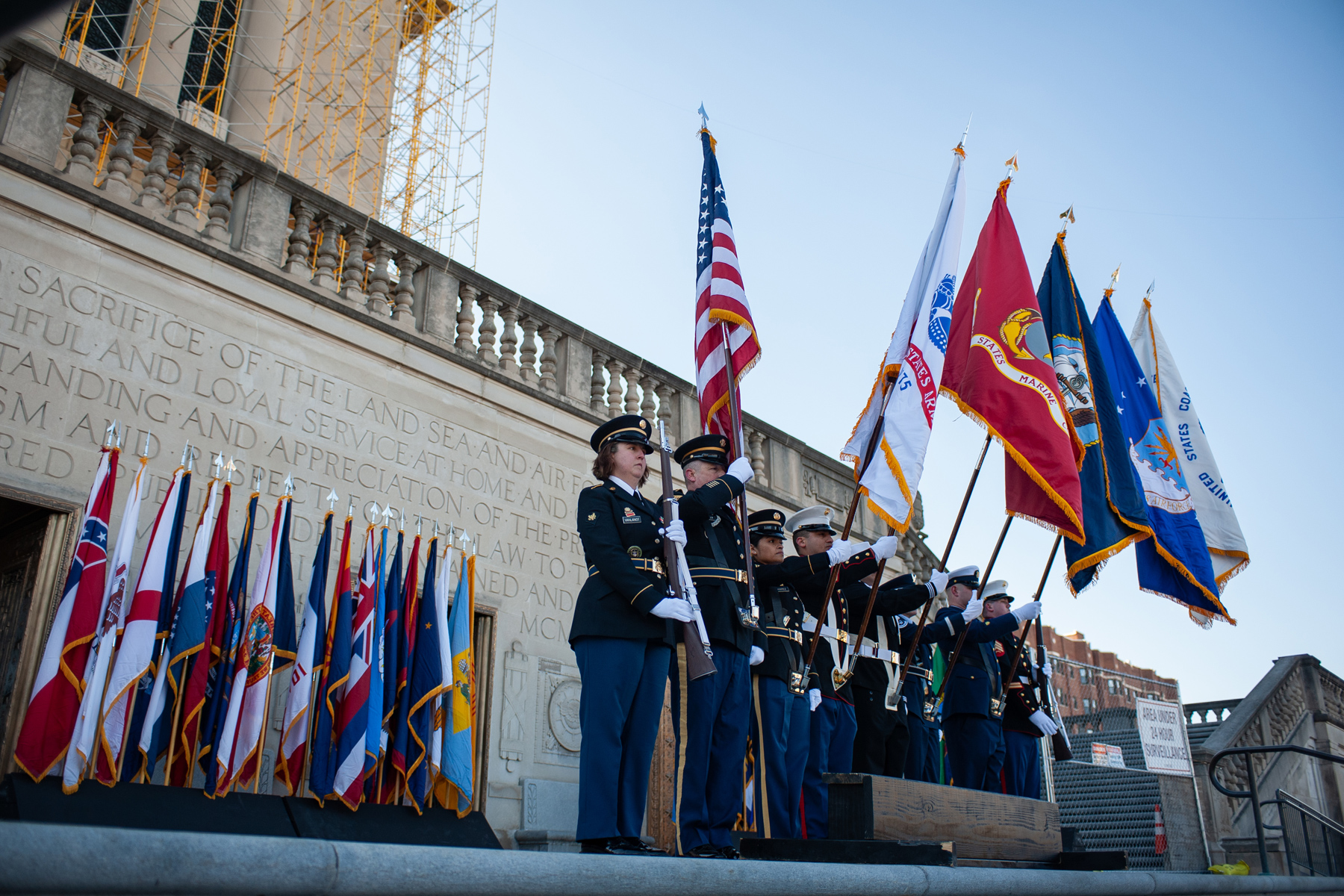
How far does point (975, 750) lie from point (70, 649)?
4.84 metres

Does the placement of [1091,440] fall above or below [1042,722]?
above

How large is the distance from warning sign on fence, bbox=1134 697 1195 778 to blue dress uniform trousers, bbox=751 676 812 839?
553 centimetres

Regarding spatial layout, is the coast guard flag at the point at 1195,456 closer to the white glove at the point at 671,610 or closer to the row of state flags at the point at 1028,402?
the row of state flags at the point at 1028,402

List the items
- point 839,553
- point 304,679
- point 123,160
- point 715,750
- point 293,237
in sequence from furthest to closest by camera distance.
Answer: point 293,237 → point 123,160 → point 839,553 → point 304,679 → point 715,750

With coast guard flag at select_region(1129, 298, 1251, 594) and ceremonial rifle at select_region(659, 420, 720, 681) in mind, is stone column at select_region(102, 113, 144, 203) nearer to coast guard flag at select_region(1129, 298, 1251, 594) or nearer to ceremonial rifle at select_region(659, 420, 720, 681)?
ceremonial rifle at select_region(659, 420, 720, 681)

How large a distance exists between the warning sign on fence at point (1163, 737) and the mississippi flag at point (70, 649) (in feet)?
27.3

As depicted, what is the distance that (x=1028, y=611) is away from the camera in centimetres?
631

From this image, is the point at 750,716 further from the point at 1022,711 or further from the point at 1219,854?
the point at 1219,854

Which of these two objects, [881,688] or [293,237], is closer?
[881,688]

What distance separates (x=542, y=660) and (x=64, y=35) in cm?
1001

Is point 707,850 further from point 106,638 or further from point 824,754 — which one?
point 106,638

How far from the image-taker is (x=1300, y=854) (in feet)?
34.2

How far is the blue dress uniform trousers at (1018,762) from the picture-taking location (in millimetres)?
6801

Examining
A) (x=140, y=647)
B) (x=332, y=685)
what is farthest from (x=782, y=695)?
(x=140, y=647)
